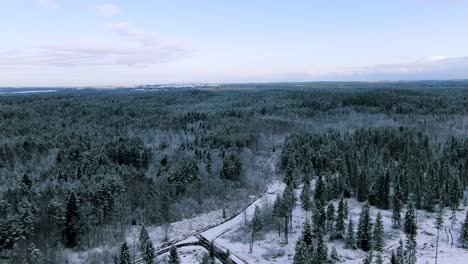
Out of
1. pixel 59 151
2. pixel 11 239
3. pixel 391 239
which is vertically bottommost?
pixel 391 239

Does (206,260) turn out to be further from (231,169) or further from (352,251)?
(231,169)

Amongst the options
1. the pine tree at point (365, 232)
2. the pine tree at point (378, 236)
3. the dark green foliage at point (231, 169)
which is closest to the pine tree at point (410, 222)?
the pine tree at point (378, 236)

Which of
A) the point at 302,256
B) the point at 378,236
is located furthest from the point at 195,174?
the point at 302,256

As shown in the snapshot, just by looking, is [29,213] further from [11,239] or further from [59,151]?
[59,151]

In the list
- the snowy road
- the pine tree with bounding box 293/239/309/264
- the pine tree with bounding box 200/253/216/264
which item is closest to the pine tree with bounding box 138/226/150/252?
the snowy road

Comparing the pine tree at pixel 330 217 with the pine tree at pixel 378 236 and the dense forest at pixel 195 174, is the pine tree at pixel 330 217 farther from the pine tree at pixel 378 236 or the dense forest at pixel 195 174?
the pine tree at pixel 378 236

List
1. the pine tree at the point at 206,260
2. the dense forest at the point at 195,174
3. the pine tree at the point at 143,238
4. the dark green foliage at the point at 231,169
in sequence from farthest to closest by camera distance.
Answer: the dark green foliage at the point at 231,169, the dense forest at the point at 195,174, the pine tree at the point at 143,238, the pine tree at the point at 206,260

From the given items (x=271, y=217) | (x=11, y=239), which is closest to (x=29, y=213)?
(x=11, y=239)
